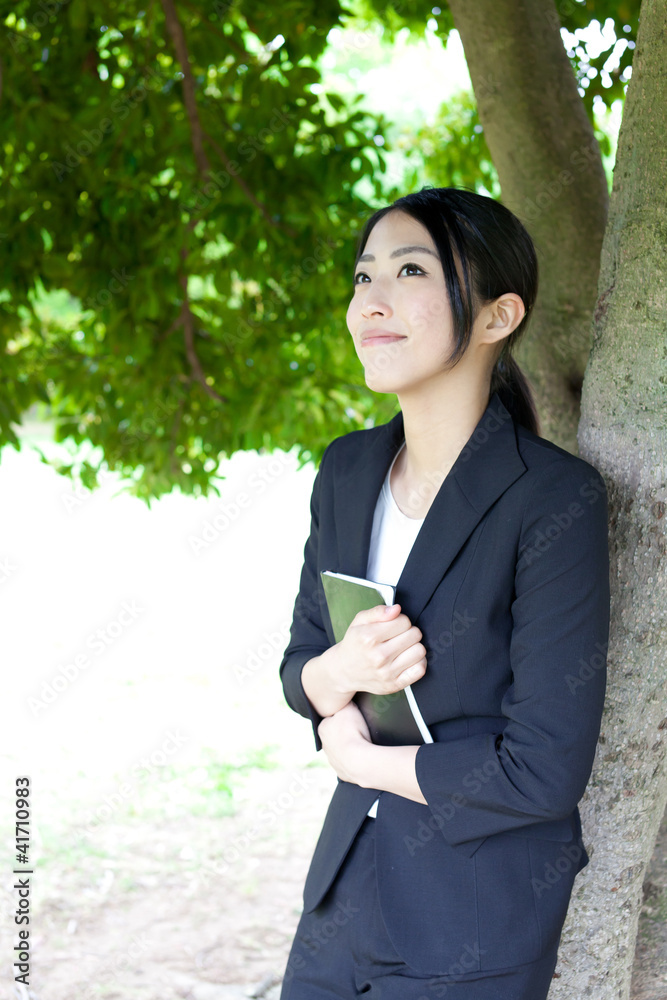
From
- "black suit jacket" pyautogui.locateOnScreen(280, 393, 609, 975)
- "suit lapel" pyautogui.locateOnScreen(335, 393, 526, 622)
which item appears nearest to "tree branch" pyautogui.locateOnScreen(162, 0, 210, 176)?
"suit lapel" pyautogui.locateOnScreen(335, 393, 526, 622)

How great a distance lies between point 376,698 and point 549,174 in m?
1.73

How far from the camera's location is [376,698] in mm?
1610

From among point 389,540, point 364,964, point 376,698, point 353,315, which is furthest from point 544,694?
point 353,315

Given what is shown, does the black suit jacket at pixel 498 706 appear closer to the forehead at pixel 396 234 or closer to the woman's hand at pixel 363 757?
the woman's hand at pixel 363 757

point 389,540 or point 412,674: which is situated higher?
point 389,540

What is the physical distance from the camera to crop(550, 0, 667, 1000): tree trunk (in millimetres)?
1700

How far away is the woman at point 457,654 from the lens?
4.56 ft

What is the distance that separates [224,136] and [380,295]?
2.09 m

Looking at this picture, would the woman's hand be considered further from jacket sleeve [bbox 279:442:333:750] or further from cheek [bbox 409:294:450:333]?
cheek [bbox 409:294:450:333]

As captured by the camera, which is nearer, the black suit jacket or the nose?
the black suit jacket

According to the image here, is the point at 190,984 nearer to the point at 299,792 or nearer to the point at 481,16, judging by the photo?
the point at 299,792

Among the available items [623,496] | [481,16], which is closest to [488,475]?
[623,496]

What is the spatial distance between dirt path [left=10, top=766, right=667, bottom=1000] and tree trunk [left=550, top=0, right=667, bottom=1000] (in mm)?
1966

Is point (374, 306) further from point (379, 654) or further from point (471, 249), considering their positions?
point (379, 654)
